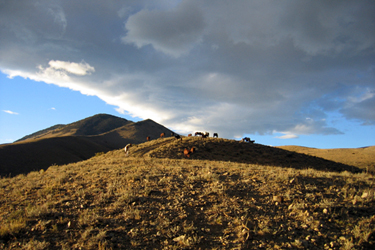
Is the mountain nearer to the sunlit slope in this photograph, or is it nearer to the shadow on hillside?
the sunlit slope

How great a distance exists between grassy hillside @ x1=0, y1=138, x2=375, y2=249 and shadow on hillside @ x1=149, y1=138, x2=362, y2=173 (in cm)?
1907

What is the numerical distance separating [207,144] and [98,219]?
3023 centimetres

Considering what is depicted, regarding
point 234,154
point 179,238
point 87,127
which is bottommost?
point 179,238

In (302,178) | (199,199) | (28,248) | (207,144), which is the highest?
(207,144)

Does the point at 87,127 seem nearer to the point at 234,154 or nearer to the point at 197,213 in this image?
the point at 234,154

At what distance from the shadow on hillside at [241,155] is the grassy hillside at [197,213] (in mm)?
19067

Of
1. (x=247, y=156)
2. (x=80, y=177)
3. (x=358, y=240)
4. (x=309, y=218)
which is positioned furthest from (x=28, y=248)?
(x=247, y=156)

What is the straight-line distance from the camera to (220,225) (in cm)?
653

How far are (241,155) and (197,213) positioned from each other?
26843mm

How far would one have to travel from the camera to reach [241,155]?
107 feet

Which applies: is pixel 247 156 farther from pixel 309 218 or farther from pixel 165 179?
pixel 309 218

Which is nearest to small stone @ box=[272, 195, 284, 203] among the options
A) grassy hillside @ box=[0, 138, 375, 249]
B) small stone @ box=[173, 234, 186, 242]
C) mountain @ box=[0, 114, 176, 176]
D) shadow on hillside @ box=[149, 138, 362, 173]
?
grassy hillside @ box=[0, 138, 375, 249]

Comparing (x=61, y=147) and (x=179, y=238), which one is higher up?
(x=61, y=147)

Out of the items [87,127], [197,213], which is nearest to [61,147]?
[197,213]
